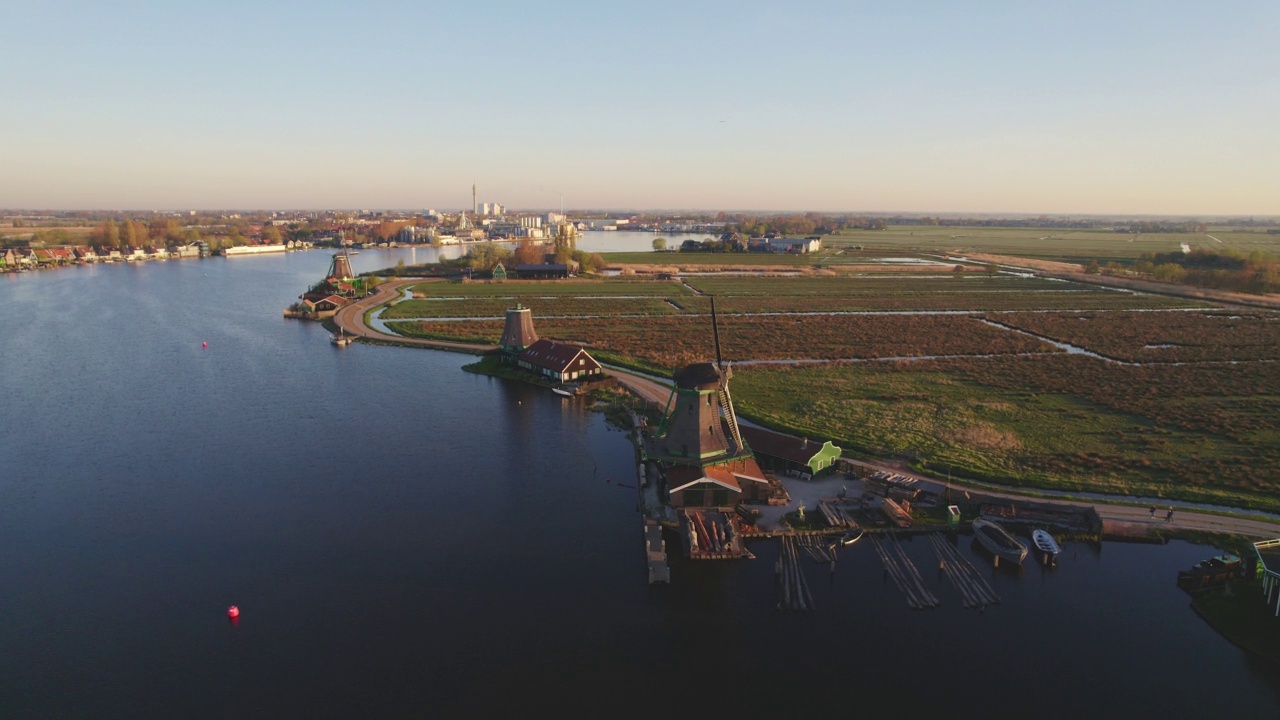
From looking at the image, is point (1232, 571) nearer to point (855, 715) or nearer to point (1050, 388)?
point (855, 715)

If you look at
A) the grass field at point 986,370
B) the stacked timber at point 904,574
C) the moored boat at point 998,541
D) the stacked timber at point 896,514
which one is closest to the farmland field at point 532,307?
the grass field at point 986,370

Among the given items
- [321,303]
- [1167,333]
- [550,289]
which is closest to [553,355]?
[321,303]

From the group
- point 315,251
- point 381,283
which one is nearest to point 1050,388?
point 381,283

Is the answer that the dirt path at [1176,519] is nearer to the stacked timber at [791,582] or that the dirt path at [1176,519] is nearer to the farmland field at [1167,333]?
the stacked timber at [791,582]

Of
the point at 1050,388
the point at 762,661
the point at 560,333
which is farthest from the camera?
the point at 560,333

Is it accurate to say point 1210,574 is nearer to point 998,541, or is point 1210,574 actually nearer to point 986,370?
point 998,541

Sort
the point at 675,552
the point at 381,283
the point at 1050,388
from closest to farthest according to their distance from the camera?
1. the point at 675,552
2. the point at 1050,388
3. the point at 381,283
